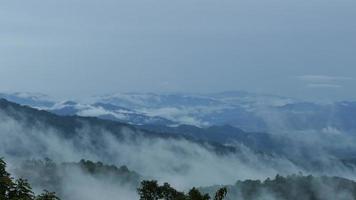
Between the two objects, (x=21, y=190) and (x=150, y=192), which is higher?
(x=150, y=192)

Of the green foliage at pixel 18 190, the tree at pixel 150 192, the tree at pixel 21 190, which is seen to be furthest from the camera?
the tree at pixel 150 192

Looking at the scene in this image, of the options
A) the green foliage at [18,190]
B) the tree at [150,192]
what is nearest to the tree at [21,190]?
the green foliage at [18,190]

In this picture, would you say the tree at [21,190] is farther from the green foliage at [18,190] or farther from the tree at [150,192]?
the tree at [150,192]

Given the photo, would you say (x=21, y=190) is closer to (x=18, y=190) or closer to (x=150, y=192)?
(x=18, y=190)

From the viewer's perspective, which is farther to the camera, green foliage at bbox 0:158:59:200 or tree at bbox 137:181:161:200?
tree at bbox 137:181:161:200

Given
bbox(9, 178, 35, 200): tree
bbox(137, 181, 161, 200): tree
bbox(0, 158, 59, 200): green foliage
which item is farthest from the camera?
bbox(137, 181, 161, 200): tree

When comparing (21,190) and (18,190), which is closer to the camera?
(21,190)

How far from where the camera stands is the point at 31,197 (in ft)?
145

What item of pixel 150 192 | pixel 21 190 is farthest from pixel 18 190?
pixel 150 192

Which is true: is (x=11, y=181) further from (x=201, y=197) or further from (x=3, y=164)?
(x=201, y=197)

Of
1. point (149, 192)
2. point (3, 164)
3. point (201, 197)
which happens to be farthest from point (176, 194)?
point (3, 164)

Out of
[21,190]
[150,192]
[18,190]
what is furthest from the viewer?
[150,192]

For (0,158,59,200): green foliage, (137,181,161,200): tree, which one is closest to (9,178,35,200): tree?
(0,158,59,200): green foliage

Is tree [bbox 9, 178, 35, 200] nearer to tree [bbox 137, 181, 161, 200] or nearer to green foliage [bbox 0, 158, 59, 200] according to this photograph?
green foliage [bbox 0, 158, 59, 200]
